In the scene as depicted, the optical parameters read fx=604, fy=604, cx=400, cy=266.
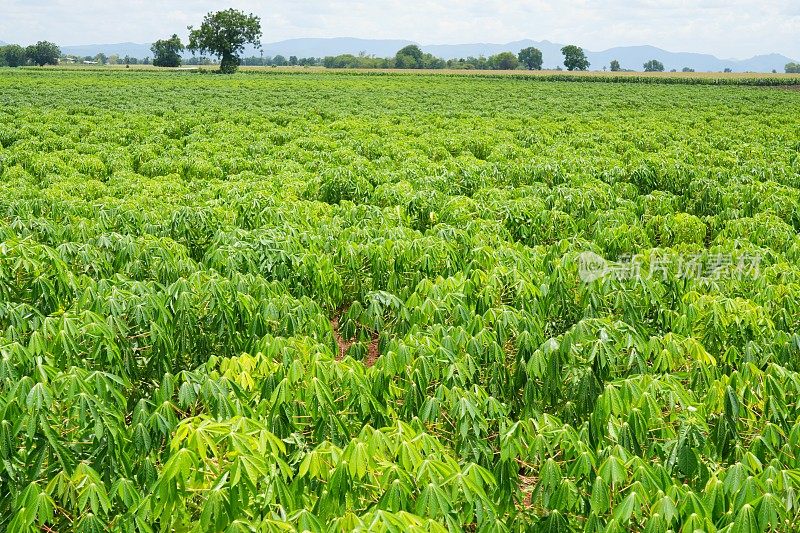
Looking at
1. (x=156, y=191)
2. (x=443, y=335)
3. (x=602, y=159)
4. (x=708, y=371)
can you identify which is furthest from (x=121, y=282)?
(x=602, y=159)

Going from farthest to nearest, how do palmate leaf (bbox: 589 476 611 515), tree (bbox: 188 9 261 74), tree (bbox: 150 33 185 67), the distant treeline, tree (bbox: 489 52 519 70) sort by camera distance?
tree (bbox: 489 52 519 70), the distant treeline, tree (bbox: 150 33 185 67), tree (bbox: 188 9 261 74), palmate leaf (bbox: 589 476 611 515)

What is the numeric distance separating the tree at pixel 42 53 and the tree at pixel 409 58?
71.8 metres

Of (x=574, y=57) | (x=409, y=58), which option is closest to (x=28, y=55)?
(x=409, y=58)

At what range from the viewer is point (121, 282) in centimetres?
466

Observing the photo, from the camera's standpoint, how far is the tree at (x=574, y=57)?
405 feet

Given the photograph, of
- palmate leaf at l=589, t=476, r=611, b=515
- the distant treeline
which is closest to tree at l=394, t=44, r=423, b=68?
the distant treeline

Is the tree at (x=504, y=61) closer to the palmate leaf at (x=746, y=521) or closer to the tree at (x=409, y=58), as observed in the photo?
the tree at (x=409, y=58)

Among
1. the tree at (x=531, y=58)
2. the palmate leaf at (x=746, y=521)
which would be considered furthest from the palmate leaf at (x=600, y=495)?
the tree at (x=531, y=58)

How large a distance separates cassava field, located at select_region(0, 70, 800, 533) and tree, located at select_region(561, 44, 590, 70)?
125 m

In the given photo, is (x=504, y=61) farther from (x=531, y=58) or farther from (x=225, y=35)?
(x=225, y=35)

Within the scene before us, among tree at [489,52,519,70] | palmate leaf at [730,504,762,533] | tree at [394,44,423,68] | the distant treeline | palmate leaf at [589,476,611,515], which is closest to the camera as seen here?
palmate leaf at [730,504,762,533]

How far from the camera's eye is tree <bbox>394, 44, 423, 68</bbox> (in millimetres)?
139500

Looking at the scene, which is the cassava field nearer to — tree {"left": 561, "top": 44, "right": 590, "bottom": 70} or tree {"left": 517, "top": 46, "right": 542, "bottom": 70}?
tree {"left": 561, "top": 44, "right": 590, "bottom": 70}

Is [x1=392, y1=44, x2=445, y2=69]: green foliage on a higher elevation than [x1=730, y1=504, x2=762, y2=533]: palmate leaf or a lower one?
higher
